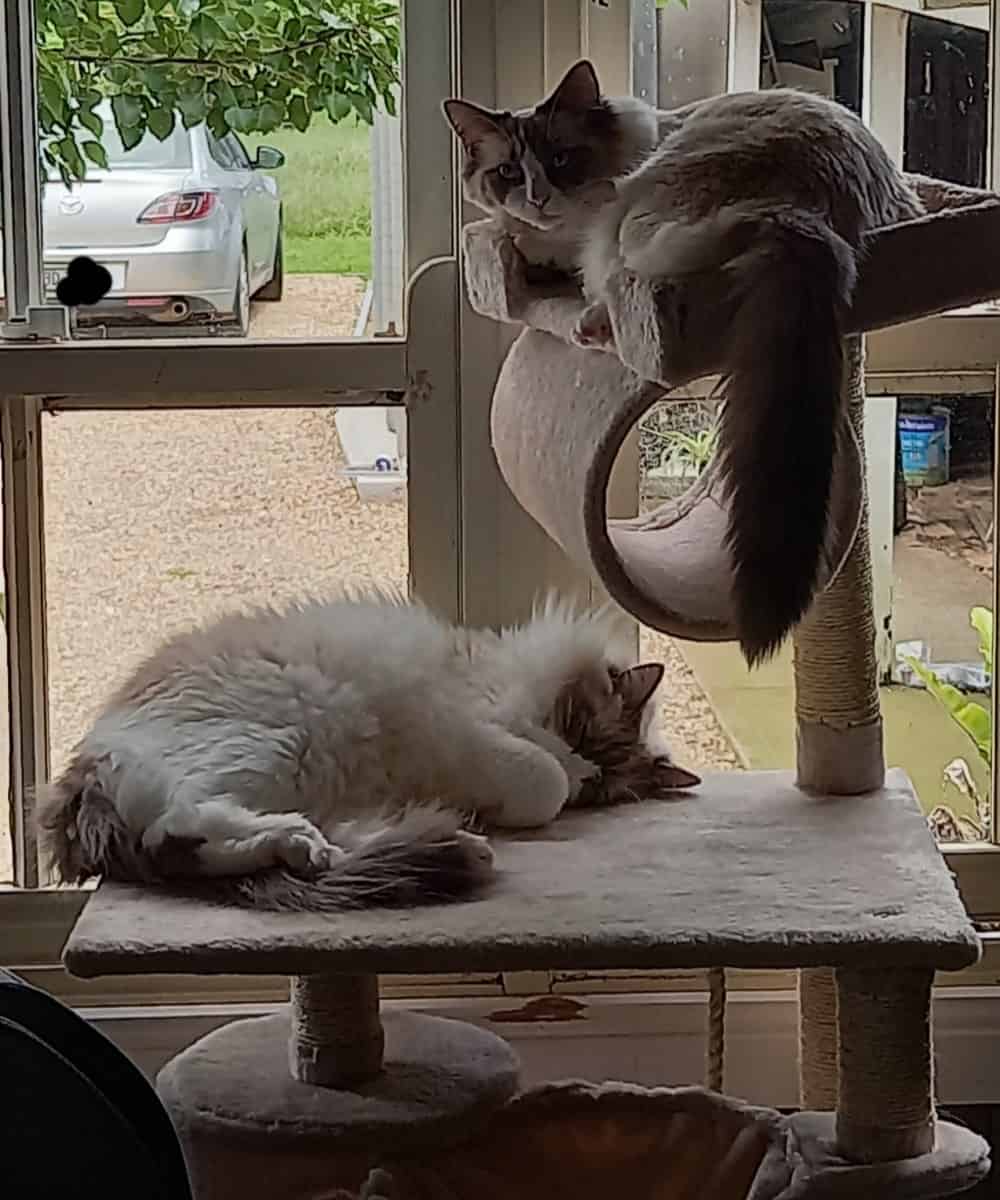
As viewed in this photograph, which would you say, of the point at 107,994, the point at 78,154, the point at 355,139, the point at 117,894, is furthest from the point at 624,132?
the point at 107,994

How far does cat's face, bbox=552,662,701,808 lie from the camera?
1.63m

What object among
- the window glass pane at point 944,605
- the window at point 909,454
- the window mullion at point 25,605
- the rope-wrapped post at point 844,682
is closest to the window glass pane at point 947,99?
the window at point 909,454

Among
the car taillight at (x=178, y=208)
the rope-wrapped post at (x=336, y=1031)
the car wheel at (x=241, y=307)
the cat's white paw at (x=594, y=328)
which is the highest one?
the car taillight at (x=178, y=208)

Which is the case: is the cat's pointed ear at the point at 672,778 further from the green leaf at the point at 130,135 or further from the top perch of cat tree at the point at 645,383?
the green leaf at the point at 130,135

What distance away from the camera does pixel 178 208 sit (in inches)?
71.7

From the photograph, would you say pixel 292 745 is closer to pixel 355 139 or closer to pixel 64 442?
pixel 64 442

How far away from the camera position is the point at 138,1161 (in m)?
0.83

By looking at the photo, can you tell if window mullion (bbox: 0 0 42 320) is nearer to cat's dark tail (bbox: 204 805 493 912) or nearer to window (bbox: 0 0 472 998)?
window (bbox: 0 0 472 998)

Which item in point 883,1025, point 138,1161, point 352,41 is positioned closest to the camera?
point 138,1161

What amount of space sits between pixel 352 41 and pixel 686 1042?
1042 millimetres

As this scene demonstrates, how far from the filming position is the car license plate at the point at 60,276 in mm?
1825

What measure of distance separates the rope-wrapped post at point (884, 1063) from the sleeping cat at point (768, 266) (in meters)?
0.26

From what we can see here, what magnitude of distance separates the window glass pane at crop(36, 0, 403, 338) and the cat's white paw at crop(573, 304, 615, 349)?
0.46 m

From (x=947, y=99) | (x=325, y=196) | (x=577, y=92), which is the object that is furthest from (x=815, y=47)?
(x=325, y=196)
